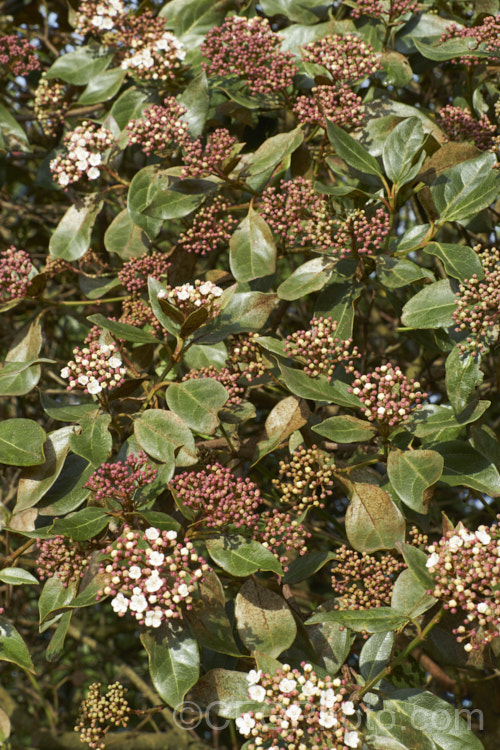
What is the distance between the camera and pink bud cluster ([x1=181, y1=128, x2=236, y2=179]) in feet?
9.04

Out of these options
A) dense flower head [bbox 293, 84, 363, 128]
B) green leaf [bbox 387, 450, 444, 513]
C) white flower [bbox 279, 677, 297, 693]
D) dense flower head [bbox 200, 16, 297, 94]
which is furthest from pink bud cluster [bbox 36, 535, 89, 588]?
dense flower head [bbox 200, 16, 297, 94]

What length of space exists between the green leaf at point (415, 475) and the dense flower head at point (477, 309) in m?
0.41

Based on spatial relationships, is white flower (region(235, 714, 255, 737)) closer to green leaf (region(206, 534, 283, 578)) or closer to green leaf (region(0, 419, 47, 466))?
green leaf (region(206, 534, 283, 578))

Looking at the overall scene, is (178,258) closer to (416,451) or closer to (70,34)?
(416,451)

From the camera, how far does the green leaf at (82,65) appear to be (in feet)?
11.4

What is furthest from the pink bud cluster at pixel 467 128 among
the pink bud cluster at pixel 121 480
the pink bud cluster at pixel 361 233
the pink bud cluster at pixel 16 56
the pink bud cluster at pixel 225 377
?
the pink bud cluster at pixel 16 56

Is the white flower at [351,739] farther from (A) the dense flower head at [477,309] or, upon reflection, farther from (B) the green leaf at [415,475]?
(A) the dense flower head at [477,309]

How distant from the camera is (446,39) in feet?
10.0

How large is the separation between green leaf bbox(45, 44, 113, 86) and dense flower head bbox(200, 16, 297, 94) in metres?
0.64

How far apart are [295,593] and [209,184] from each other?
214 cm

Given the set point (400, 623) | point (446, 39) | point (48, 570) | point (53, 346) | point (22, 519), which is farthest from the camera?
point (53, 346)

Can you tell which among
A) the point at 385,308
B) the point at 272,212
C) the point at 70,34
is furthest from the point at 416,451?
the point at 70,34

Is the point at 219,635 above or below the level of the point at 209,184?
below

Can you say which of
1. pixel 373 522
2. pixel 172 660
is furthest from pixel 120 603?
pixel 373 522
